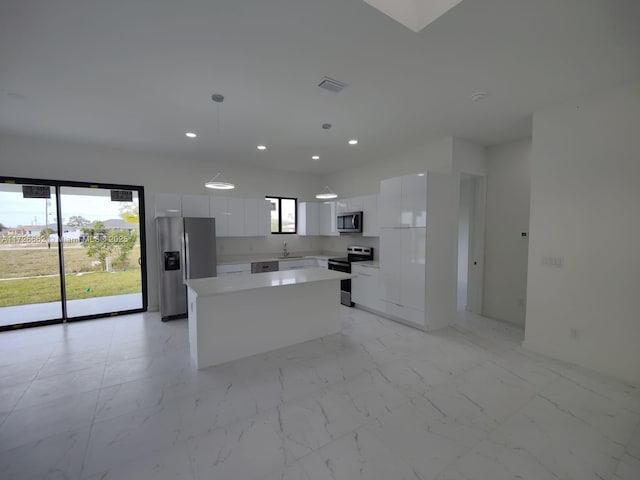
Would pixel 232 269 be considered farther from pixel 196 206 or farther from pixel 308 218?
pixel 308 218

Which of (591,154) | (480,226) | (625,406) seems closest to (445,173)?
(480,226)

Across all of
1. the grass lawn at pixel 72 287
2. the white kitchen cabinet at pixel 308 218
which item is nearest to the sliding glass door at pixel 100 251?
the grass lawn at pixel 72 287

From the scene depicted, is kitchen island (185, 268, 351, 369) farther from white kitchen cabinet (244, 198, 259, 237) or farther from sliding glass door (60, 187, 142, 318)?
sliding glass door (60, 187, 142, 318)

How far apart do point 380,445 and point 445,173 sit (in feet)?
11.9

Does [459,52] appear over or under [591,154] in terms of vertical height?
over

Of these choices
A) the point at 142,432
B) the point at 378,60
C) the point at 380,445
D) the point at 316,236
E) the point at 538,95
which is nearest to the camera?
the point at 380,445

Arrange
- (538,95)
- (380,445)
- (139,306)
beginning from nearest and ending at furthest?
(380,445) → (538,95) → (139,306)

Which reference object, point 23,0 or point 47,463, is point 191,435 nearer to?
point 47,463

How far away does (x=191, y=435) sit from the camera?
203 cm

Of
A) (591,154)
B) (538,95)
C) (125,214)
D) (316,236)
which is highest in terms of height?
(538,95)

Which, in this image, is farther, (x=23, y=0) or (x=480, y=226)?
(x=480, y=226)

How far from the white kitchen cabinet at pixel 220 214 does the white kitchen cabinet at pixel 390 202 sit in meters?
2.99

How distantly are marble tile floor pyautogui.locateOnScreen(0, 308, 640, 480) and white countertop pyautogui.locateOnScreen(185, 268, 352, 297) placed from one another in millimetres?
888

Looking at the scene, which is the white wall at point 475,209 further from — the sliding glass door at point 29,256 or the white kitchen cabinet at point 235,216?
the sliding glass door at point 29,256
